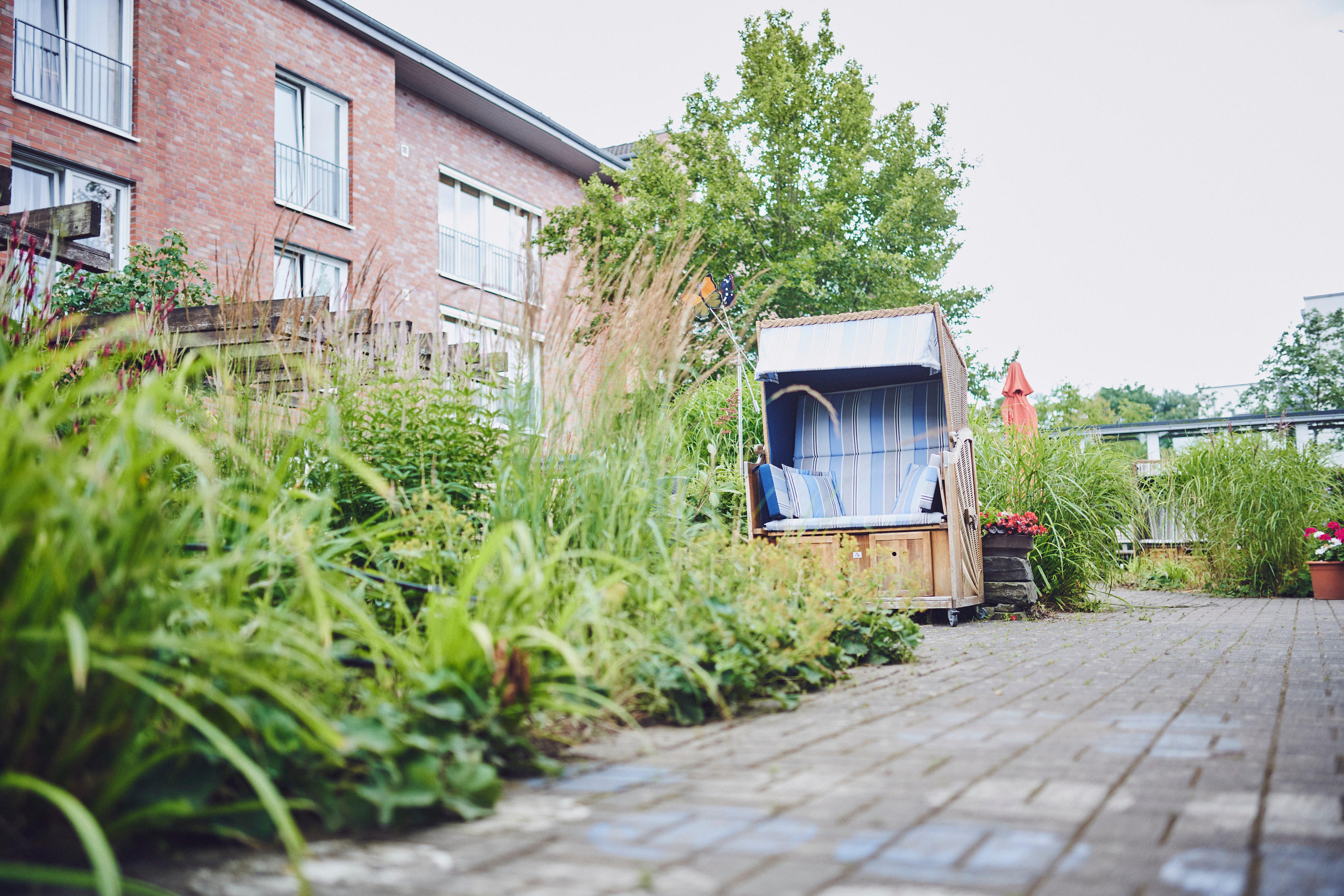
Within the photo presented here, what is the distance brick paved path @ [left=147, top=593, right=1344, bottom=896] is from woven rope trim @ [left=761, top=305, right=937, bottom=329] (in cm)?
366

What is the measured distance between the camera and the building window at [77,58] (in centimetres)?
886

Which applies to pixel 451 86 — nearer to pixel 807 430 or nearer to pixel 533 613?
pixel 807 430

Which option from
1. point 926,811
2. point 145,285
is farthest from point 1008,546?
point 145,285

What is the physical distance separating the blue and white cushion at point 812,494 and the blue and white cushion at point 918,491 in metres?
0.44

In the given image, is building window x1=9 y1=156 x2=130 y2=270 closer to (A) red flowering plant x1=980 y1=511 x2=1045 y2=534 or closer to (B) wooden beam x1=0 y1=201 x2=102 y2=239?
(B) wooden beam x1=0 y1=201 x2=102 y2=239

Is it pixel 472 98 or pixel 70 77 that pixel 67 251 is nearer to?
pixel 70 77

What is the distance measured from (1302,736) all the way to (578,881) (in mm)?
1739

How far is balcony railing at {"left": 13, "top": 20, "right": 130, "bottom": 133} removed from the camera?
8828mm

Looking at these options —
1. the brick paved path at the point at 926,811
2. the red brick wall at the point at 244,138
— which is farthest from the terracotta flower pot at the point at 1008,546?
the red brick wall at the point at 244,138

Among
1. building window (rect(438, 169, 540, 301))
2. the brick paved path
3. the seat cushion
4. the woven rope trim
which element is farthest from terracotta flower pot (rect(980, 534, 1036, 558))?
building window (rect(438, 169, 540, 301))

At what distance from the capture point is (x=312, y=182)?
1128 cm

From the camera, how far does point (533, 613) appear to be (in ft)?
6.32

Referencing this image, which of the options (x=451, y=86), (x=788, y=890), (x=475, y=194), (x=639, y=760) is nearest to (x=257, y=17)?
(x=451, y=86)

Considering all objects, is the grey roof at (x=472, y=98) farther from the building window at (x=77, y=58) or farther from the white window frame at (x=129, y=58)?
the building window at (x=77, y=58)
